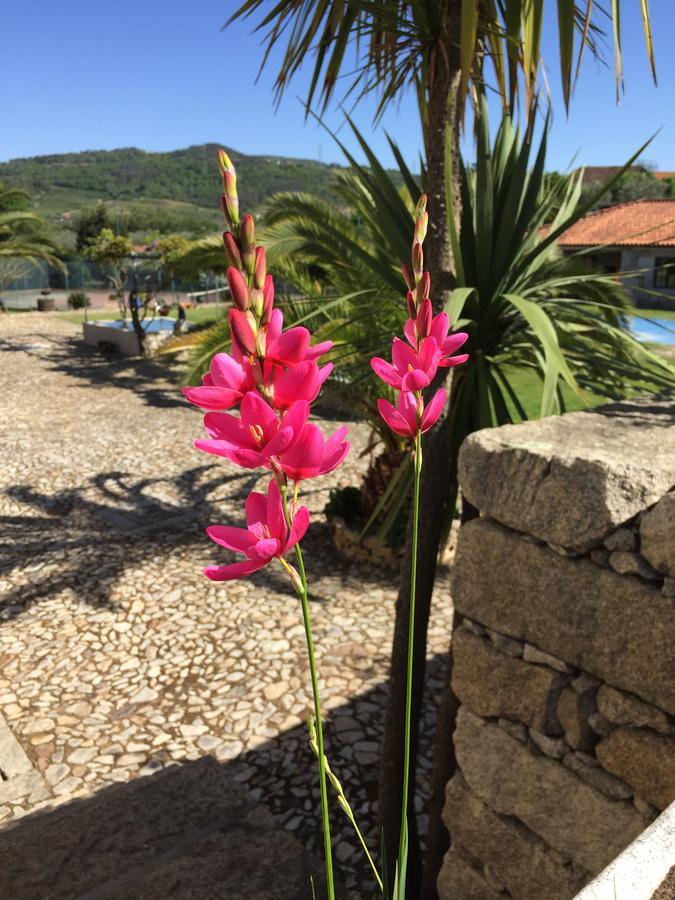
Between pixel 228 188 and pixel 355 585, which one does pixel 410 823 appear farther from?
pixel 228 188

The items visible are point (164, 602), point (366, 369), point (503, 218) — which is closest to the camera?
point (503, 218)

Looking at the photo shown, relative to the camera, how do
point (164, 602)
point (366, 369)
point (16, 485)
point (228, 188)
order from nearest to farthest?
point (228, 188)
point (366, 369)
point (164, 602)
point (16, 485)

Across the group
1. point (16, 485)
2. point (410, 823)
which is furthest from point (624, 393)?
point (16, 485)

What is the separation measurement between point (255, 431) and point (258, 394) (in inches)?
1.5

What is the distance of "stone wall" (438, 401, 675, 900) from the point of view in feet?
6.02

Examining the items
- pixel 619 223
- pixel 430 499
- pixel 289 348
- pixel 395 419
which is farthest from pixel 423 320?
pixel 619 223

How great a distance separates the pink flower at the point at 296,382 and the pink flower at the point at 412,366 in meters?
0.15

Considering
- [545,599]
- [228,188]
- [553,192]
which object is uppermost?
[553,192]

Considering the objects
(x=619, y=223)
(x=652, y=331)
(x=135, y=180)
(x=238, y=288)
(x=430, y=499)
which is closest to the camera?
(x=238, y=288)


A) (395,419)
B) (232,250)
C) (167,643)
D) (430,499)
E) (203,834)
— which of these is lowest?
(167,643)

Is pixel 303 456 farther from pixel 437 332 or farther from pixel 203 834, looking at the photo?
pixel 203 834

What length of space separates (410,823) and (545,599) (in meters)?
1.61

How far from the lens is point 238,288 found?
0.68 m

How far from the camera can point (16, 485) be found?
7.68 meters
